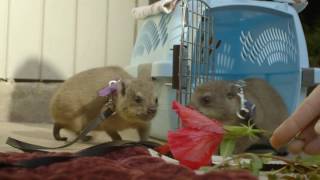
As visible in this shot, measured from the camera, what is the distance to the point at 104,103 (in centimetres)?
233

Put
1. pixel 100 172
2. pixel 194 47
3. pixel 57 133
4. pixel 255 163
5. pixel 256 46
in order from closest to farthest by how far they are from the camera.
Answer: pixel 100 172
pixel 255 163
pixel 194 47
pixel 57 133
pixel 256 46

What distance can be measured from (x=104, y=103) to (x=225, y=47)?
2.19 feet

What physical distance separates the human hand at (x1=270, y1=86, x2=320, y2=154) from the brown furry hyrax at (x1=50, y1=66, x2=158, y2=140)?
1.49 m

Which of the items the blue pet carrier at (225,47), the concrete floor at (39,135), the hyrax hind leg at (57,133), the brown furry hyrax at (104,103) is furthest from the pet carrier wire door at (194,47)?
the hyrax hind leg at (57,133)

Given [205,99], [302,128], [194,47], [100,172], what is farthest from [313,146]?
[205,99]

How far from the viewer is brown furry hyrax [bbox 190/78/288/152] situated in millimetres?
2152

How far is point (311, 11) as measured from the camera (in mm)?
3557

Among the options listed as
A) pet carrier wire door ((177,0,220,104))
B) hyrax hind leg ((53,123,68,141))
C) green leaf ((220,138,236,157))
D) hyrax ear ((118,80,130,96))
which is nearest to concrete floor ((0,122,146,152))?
hyrax hind leg ((53,123,68,141))

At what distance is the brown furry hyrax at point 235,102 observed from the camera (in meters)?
2.15

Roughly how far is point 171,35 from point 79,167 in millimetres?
1583

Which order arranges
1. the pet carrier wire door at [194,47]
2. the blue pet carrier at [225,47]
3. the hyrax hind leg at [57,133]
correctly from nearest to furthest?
1. the pet carrier wire door at [194,47]
2. the blue pet carrier at [225,47]
3. the hyrax hind leg at [57,133]

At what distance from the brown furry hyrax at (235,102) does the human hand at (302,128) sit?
135 cm

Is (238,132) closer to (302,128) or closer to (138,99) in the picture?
(302,128)

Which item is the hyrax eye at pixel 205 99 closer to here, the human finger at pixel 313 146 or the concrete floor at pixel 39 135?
the concrete floor at pixel 39 135
